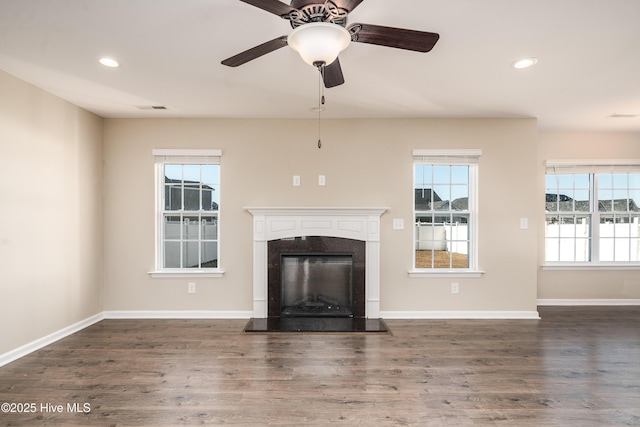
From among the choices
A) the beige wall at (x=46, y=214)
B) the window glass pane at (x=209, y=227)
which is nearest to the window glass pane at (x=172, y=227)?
the window glass pane at (x=209, y=227)

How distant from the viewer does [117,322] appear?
408 centimetres

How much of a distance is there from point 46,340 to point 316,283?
283 centimetres

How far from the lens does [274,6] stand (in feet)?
5.17

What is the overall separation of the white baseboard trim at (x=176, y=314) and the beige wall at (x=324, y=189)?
7cm

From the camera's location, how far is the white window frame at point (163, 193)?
14.0 ft

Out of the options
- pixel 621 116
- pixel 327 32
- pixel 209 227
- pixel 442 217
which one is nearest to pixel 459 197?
pixel 442 217

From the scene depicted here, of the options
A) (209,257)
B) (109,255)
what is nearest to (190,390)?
(209,257)

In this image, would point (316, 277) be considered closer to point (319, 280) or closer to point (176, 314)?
point (319, 280)

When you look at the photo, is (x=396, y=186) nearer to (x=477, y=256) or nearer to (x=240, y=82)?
(x=477, y=256)

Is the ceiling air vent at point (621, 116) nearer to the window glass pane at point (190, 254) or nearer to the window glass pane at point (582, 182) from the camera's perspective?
the window glass pane at point (582, 182)

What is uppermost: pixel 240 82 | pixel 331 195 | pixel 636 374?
pixel 240 82

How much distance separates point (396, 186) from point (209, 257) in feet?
8.38

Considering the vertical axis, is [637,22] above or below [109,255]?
above

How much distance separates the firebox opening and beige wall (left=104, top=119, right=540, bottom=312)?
1.51 ft
